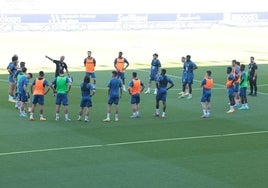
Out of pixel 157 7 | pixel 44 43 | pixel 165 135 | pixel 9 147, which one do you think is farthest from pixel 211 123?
pixel 157 7

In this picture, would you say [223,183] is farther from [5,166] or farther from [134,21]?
[134,21]

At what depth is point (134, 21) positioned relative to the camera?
91.2 meters

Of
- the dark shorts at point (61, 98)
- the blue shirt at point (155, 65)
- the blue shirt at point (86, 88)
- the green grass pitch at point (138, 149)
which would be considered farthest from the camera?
the blue shirt at point (155, 65)

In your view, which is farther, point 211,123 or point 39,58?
point 39,58

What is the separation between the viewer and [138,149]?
66.0ft

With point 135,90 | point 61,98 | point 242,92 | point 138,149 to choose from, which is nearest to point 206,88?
point 135,90

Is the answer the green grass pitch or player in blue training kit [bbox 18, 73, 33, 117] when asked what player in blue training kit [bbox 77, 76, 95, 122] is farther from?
player in blue training kit [bbox 18, 73, 33, 117]

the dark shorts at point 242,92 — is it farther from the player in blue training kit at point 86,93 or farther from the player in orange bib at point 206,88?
the player in blue training kit at point 86,93

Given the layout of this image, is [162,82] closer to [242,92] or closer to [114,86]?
[114,86]

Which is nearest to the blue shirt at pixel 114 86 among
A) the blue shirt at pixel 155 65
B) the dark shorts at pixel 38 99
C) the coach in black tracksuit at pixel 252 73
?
the dark shorts at pixel 38 99

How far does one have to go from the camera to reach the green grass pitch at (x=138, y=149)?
55.0 ft

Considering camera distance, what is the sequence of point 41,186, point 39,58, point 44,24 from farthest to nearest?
1. point 44,24
2. point 39,58
3. point 41,186

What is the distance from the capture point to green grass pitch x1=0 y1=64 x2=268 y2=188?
16.8 metres

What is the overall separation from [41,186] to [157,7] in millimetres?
78801
